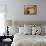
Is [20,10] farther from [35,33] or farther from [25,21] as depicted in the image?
[35,33]

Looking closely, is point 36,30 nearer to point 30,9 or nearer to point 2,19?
point 30,9

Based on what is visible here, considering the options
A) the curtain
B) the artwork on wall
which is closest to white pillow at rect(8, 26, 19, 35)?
the curtain

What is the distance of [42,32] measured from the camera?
5.07 m

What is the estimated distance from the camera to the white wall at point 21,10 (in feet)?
17.3

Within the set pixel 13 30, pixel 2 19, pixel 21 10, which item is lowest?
pixel 13 30

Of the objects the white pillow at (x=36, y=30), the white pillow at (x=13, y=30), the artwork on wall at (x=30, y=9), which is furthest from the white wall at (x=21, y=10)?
the white pillow at (x=36, y=30)

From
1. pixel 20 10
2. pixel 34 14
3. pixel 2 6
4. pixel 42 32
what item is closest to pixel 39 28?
pixel 42 32

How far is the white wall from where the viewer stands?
5.26 metres

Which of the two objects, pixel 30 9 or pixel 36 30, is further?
pixel 30 9

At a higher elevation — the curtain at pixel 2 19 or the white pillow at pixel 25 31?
the curtain at pixel 2 19

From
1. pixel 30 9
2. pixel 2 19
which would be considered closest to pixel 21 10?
pixel 30 9

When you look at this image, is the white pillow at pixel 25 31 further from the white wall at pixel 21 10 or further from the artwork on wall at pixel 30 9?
the artwork on wall at pixel 30 9

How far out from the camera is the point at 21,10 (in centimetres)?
528

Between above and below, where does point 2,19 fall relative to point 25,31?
above
